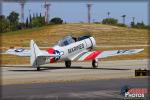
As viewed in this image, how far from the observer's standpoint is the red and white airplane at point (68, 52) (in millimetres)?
33062

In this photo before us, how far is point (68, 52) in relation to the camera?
119ft

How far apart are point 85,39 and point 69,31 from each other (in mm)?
53283

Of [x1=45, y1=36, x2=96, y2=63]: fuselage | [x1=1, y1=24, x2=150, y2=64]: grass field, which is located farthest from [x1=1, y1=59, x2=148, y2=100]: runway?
[x1=1, y1=24, x2=150, y2=64]: grass field

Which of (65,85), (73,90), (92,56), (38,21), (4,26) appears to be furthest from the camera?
(38,21)

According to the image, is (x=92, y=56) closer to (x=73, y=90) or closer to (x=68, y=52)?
(x=68, y=52)

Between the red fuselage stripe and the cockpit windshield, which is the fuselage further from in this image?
the red fuselage stripe

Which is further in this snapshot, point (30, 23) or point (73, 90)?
point (30, 23)

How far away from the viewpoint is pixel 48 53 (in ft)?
111

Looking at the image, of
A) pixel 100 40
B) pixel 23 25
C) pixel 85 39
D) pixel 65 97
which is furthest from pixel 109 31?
pixel 65 97

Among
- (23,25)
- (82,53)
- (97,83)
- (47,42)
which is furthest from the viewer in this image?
(23,25)

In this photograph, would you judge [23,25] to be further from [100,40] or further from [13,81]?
[13,81]

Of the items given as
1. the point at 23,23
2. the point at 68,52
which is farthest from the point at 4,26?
the point at 68,52

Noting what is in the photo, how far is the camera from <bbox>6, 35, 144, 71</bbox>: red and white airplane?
33062 mm

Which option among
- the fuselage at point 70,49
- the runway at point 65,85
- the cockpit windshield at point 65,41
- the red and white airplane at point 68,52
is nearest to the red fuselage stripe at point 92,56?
the red and white airplane at point 68,52
